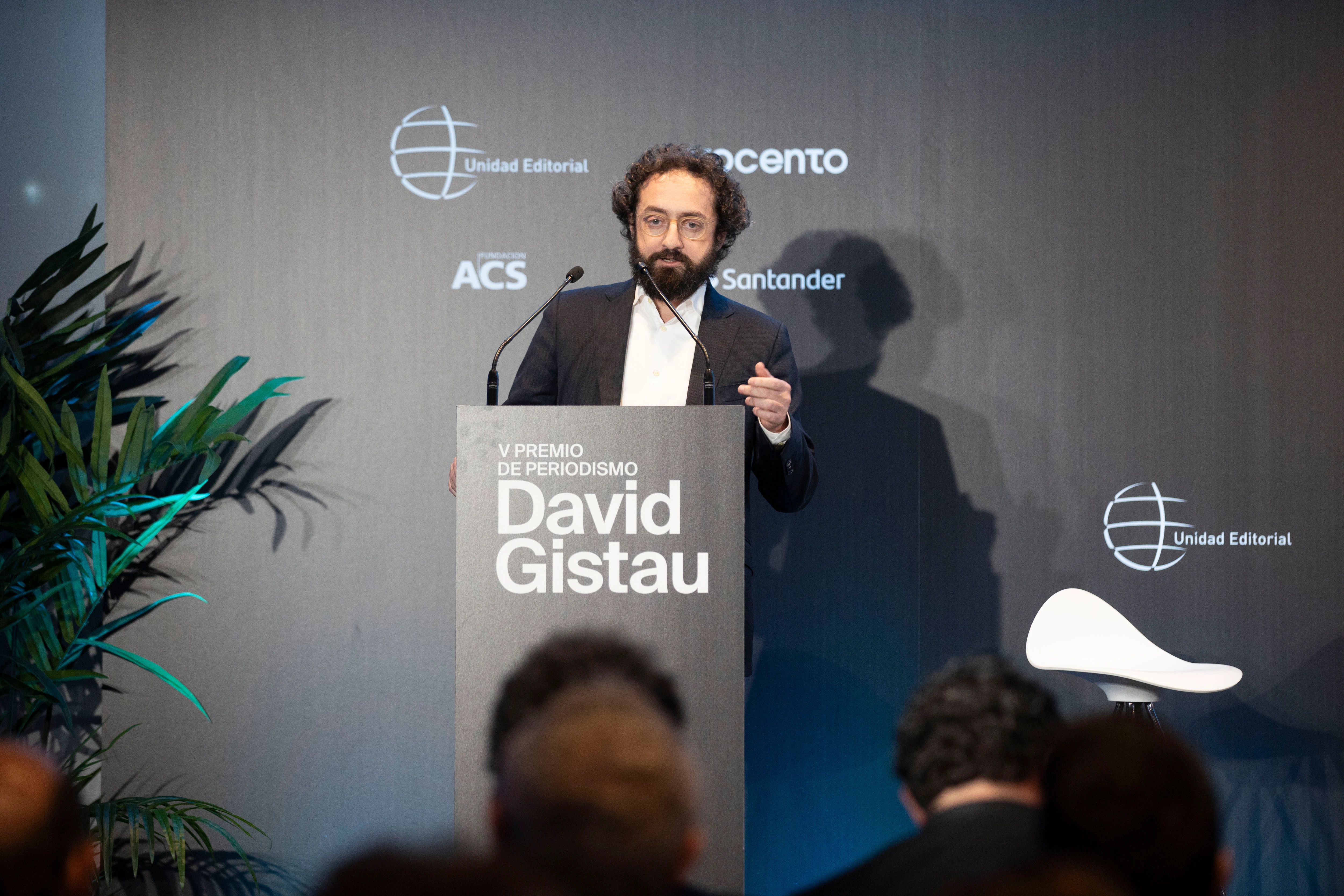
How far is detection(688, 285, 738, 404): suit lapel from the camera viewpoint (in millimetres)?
2980

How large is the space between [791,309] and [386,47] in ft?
5.53

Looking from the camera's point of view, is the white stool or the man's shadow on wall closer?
the white stool

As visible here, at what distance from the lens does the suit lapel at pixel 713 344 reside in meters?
2.98

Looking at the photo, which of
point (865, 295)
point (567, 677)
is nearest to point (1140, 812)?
point (567, 677)

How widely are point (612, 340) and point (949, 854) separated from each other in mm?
2123

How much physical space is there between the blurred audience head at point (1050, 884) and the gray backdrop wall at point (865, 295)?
2.97 metres

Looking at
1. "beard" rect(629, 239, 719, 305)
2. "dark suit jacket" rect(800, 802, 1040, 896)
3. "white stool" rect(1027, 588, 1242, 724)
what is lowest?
"white stool" rect(1027, 588, 1242, 724)

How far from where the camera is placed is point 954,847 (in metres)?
1.18

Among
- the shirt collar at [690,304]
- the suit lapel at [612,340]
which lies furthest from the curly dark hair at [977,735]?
the shirt collar at [690,304]

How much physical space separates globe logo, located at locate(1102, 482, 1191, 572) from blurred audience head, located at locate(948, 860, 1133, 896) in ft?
10.4

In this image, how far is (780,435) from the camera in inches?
98.3

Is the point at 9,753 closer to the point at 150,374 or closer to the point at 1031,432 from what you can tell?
the point at 150,374

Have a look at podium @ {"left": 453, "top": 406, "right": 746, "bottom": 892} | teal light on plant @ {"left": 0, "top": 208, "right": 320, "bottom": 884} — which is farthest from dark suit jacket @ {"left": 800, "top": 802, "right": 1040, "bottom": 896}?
teal light on plant @ {"left": 0, "top": 208, "right": 320, "bottom": 884}

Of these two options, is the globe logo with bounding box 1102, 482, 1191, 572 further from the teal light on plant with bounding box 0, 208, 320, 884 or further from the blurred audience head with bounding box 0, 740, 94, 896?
the blurred audience head with bounding box 0, 740, 94, 896
